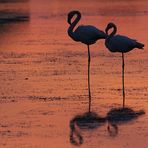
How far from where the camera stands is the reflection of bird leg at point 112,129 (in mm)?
12266

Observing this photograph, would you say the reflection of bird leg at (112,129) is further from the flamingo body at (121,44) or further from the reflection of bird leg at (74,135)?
the flamingo body at (121,44)

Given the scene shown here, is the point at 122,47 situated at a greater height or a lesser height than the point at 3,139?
greater

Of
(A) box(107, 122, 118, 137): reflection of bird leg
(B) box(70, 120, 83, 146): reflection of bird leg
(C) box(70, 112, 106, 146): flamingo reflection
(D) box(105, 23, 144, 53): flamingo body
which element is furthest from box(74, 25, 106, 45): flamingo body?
(B) box(70, 120, 83, 146): reflection of bird leg

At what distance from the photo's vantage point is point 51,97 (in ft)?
51.2

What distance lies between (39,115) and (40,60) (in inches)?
319

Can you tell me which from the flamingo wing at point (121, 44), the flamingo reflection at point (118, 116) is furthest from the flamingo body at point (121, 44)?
the flamingo reflection at point (118, 116)

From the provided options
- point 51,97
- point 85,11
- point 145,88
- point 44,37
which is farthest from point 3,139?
point 85,11

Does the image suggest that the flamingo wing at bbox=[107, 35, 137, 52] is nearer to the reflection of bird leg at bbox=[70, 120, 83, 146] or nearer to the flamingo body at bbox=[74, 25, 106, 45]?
the flamingo body at bbox=[74, 25, 106, 45]

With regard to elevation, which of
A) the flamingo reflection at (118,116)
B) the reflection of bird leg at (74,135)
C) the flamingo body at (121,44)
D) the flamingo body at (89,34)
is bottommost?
the reflection of bird leg at (74,135)

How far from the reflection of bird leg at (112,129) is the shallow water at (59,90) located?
62mm

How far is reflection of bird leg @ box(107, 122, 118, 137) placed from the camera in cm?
1227

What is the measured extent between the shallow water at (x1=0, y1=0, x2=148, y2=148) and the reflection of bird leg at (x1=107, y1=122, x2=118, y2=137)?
0.20 feet

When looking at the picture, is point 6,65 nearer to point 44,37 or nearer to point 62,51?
point 62,51

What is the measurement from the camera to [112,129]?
1262 centimetres
